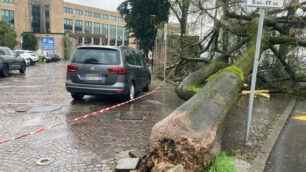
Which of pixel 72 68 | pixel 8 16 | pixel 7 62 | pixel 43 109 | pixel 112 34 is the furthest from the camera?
pixel 112 34

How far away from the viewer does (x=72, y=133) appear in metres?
5.17

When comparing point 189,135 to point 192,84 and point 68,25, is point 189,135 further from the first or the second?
point 68,25

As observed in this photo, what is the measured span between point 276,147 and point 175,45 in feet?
34.0

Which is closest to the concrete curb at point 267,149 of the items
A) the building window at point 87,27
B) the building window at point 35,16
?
the building window at point 35,16

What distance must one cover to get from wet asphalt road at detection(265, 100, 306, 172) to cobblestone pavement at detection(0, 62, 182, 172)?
7.33ft

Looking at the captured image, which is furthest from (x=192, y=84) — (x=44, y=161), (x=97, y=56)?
(x=44, y=161)

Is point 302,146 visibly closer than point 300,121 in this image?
Yes

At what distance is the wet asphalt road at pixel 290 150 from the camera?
4.15m

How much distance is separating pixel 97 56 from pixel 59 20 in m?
66.4

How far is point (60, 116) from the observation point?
21.1ft

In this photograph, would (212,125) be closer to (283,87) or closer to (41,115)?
(41,115)

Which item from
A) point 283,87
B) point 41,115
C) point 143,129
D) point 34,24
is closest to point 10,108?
point 41,115

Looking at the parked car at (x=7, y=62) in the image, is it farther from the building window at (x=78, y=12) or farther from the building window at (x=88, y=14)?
the building window at (x=88, y=14)

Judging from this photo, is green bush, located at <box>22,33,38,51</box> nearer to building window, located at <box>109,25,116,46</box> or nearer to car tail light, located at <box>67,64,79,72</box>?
car tail light, located at <box>67,64,79,72</box>
